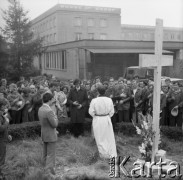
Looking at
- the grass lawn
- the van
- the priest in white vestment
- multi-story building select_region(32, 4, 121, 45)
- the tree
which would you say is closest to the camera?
the grass lawn

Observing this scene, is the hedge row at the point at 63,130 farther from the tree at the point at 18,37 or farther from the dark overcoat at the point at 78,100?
the tree at the point at 18,37

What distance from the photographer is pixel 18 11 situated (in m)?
23.2

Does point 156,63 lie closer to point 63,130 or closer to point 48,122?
point 48,122

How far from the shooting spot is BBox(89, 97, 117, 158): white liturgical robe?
6781 millimetres

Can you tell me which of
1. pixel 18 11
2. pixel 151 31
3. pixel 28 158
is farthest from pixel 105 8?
pixel 28 158

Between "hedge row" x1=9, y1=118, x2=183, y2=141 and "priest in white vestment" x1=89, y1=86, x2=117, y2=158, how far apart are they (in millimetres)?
2105

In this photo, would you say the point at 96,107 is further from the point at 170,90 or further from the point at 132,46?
the point at 132,46

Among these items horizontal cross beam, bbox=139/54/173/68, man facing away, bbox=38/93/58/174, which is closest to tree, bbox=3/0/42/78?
man facing away, bbox=38/93/58/174

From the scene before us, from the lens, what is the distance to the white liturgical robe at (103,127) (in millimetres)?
6781

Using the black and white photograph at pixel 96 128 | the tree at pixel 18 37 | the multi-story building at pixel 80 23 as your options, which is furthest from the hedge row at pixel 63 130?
the multi-story building at pixel 80 23

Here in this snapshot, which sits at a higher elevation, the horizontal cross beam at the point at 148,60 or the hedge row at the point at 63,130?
the horizontal cross beam at the point at 148,60

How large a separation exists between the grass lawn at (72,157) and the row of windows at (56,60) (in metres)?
31.9

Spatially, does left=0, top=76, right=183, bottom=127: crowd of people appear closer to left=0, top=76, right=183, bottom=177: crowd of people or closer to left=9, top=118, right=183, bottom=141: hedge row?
left=0, top=76, right=183, bottom=177: crowd of people

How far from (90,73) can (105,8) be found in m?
25.5
